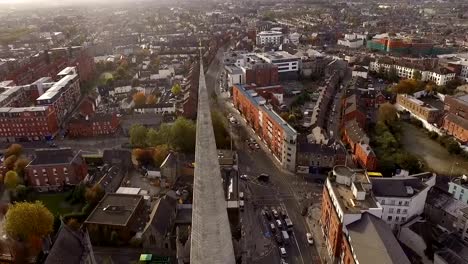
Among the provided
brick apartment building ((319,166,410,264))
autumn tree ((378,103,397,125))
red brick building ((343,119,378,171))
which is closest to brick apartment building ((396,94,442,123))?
autumn tree ((378,103,397,125))

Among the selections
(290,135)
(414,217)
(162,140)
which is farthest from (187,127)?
(414,217)

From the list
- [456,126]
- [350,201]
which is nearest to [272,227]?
[350,201]

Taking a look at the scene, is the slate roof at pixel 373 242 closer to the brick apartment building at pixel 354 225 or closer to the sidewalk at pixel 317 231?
the brick apartment building at pixel 354 225

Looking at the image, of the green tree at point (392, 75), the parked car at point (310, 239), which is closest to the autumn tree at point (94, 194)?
the parked car at point (310, 239)

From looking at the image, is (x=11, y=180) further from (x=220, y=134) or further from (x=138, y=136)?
(x=220, y=134)

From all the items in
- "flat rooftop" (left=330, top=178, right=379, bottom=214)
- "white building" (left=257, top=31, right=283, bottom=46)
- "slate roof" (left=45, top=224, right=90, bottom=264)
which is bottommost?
"flat rooftop" (left=330, top=178, right=379, bottom=214)

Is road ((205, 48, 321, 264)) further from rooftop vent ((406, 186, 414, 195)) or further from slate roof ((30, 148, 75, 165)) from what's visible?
slate roof ((30, 148, 75, 165))

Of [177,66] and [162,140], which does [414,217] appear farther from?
[177,66]
